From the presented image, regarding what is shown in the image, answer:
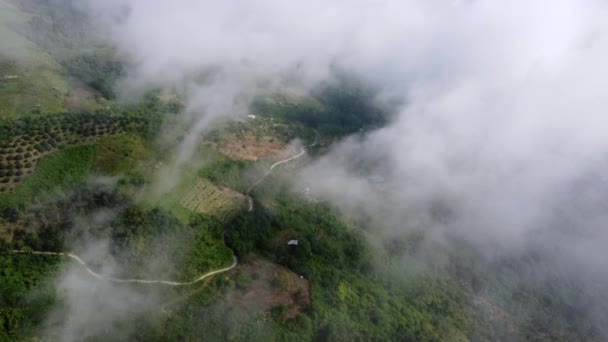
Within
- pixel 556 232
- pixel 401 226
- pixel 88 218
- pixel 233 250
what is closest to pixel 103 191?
pixel 88 218

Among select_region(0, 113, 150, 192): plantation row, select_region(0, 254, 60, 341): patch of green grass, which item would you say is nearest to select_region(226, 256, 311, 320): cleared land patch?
select_region(0, 254, 60, 341): patch of green grass

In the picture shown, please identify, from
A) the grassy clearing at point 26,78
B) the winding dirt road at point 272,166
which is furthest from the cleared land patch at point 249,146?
the grassy clearing at point 26,78

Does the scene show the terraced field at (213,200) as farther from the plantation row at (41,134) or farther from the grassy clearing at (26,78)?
the grassy clearing at (26,78)

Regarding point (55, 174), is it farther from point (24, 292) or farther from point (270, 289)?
point (270, 289)

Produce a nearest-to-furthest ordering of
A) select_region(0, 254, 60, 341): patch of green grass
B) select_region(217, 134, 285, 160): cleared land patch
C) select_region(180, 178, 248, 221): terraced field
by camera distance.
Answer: select_region(0, 254, 60, 341): patch of green grass, select_region(180, 178, 248, 221): terraced field, select_region(217, 134, 285, 160): cleared land patch

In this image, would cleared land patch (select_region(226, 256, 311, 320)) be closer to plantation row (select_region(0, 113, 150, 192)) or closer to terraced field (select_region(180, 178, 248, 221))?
terraced field (select_region(180, 178, 248, 221))

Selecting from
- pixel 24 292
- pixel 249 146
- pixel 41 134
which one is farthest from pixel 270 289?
pixel 41 134

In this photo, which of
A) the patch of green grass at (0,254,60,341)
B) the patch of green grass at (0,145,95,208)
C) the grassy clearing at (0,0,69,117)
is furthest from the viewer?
the grassy clearing at (0,0,69,117)
